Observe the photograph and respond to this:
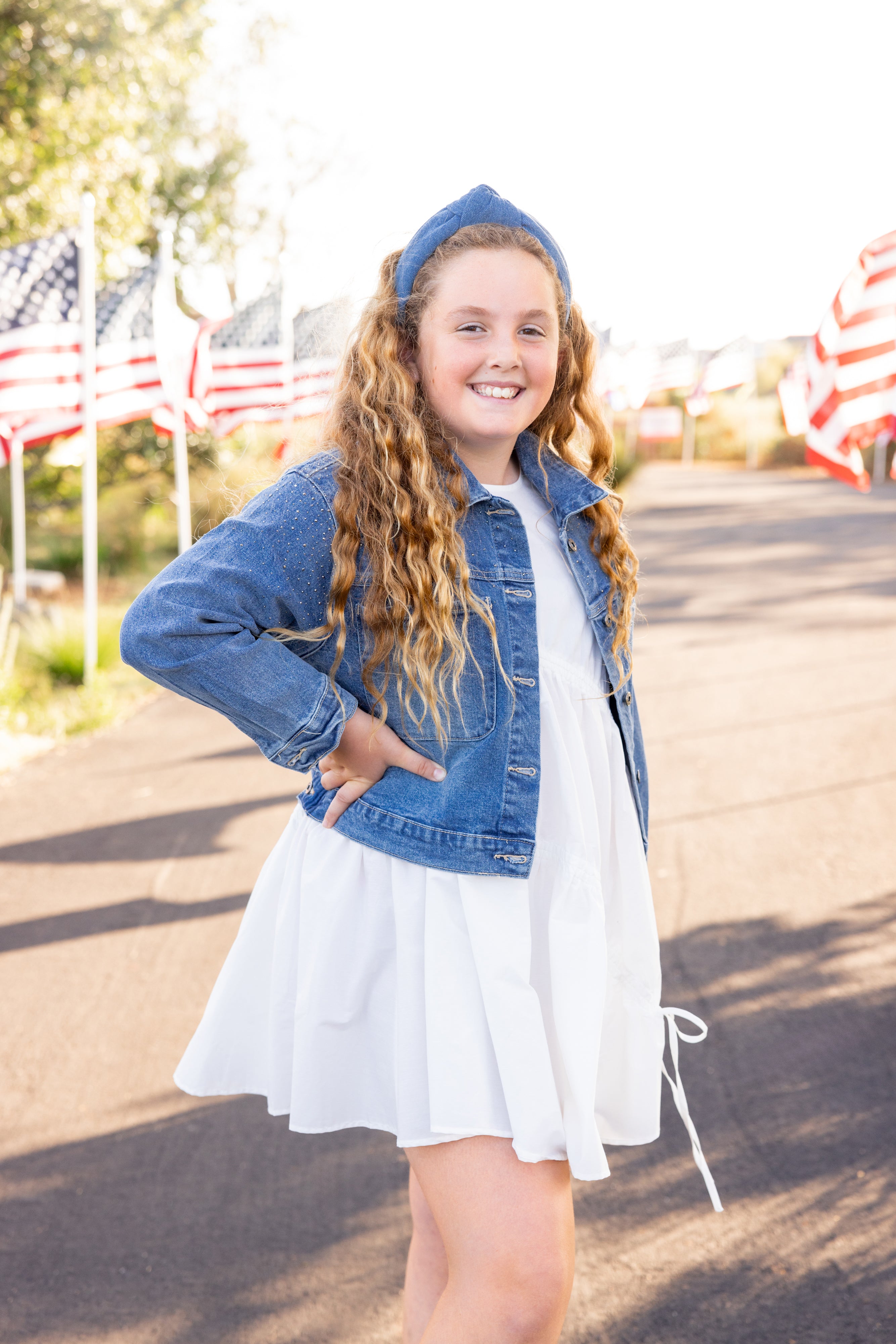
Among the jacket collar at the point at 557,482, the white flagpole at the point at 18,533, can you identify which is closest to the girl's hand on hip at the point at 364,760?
the jacket collar at the point at 557,482

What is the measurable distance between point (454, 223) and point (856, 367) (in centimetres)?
461

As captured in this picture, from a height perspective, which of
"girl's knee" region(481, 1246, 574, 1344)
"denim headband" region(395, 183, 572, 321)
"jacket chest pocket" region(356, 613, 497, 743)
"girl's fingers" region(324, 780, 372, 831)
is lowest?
"girl's knee" region(481, 1246, 574, 1344)

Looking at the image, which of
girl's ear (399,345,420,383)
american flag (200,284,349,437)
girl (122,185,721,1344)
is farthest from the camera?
american flag (200,284,349,437)

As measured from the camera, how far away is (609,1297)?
2510mm

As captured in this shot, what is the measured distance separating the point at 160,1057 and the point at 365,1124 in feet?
6.70

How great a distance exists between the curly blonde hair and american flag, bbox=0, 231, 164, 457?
730 cm

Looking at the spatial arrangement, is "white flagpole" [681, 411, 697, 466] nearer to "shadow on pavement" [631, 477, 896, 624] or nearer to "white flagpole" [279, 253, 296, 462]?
"shadow on pavement" [631, 477, 896, 624]

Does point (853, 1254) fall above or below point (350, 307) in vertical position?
below

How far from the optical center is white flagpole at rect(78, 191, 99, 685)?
8.45m

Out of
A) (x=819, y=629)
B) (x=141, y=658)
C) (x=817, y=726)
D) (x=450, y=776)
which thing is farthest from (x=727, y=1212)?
(x=819, y=629)

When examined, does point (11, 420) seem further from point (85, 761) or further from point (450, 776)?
point (450, 776)

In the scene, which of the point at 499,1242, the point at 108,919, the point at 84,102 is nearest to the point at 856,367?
the point at 108,919

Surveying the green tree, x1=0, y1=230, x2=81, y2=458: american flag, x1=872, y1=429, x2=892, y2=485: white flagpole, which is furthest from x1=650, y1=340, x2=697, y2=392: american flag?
x1=0, y1=230, x2=81, y2=458: american flag

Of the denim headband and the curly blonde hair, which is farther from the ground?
the denim headband
